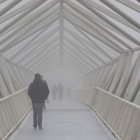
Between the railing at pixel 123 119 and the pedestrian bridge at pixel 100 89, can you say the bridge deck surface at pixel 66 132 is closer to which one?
the pedestrian bridge at pixel 100 89

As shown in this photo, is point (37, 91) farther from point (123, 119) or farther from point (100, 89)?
point (100, 89)

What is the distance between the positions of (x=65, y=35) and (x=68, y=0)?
8.61 m

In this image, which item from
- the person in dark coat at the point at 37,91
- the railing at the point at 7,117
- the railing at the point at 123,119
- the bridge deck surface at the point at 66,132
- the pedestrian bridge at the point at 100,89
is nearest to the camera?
the railing at the point at 123,119

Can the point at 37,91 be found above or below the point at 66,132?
above

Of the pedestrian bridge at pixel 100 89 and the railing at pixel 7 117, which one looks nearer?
the railing at pixel 7 117

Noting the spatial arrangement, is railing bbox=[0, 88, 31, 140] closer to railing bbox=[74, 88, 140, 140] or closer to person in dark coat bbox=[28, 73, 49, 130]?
person in dark coat bbox=[28, 73, 49, 130]

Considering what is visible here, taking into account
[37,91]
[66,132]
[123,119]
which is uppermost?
[123,119]

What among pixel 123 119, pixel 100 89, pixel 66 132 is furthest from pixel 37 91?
pixel 100 89

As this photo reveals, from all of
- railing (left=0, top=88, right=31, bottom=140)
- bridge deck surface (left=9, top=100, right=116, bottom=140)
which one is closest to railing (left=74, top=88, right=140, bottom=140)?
bridge deck surface (left=9, top=100, right=116, bottom=140)

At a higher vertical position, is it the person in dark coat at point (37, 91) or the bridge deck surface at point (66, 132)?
the person in dark coat at point (37, 91)

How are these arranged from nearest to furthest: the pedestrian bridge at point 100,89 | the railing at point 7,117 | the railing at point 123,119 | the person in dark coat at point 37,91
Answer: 1. the railing at point 123,119
2. the railing at point 7,117
3. the pedestrian bridge at point 100,89
4. the person in dark coat at point 37,91

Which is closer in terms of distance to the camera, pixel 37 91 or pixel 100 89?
pixel 37 91

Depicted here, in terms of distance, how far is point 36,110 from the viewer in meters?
9.70

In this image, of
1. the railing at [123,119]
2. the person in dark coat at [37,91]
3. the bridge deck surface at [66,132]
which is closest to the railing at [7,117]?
the bridge deck surface at [66,132]
